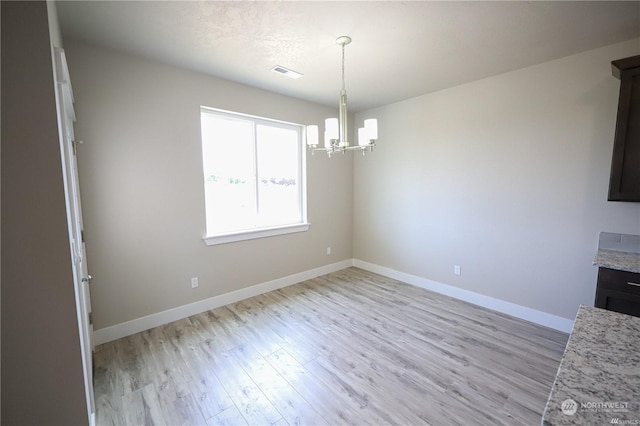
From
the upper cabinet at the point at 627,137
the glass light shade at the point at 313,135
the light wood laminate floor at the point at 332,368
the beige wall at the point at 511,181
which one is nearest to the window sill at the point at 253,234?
the light wood laminate floor at the point at 332,368

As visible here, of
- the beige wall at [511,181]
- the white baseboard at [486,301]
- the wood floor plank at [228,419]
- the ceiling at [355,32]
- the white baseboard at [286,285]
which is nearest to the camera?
the wood floor plank at [228,419]

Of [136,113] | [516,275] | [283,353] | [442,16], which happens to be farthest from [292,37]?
[516,275]

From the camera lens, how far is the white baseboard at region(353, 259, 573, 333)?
2.76 metres

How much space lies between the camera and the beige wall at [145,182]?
2391 mm

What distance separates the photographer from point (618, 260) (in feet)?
6.93

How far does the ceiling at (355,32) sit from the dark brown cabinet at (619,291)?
1887 mm

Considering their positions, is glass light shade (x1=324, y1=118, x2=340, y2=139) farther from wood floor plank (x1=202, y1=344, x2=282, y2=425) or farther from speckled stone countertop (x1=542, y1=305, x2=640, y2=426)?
wood floor plank (x1=202, y1=344, x2=282, y2=425)

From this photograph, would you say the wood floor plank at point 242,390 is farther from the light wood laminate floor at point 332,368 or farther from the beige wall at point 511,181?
A: the beige wall at point 511,181

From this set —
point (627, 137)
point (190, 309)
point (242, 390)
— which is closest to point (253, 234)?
point (190, 309)

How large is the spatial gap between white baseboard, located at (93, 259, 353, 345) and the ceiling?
8.43 feet

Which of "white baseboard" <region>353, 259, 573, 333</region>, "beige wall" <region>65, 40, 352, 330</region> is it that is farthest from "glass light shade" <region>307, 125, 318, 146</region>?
"white baseboard" <region>353, 259, 573, 333</region>

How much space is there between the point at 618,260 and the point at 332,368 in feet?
7.94

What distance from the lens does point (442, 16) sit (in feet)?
6.35

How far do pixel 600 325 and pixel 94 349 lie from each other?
11.3 ft
